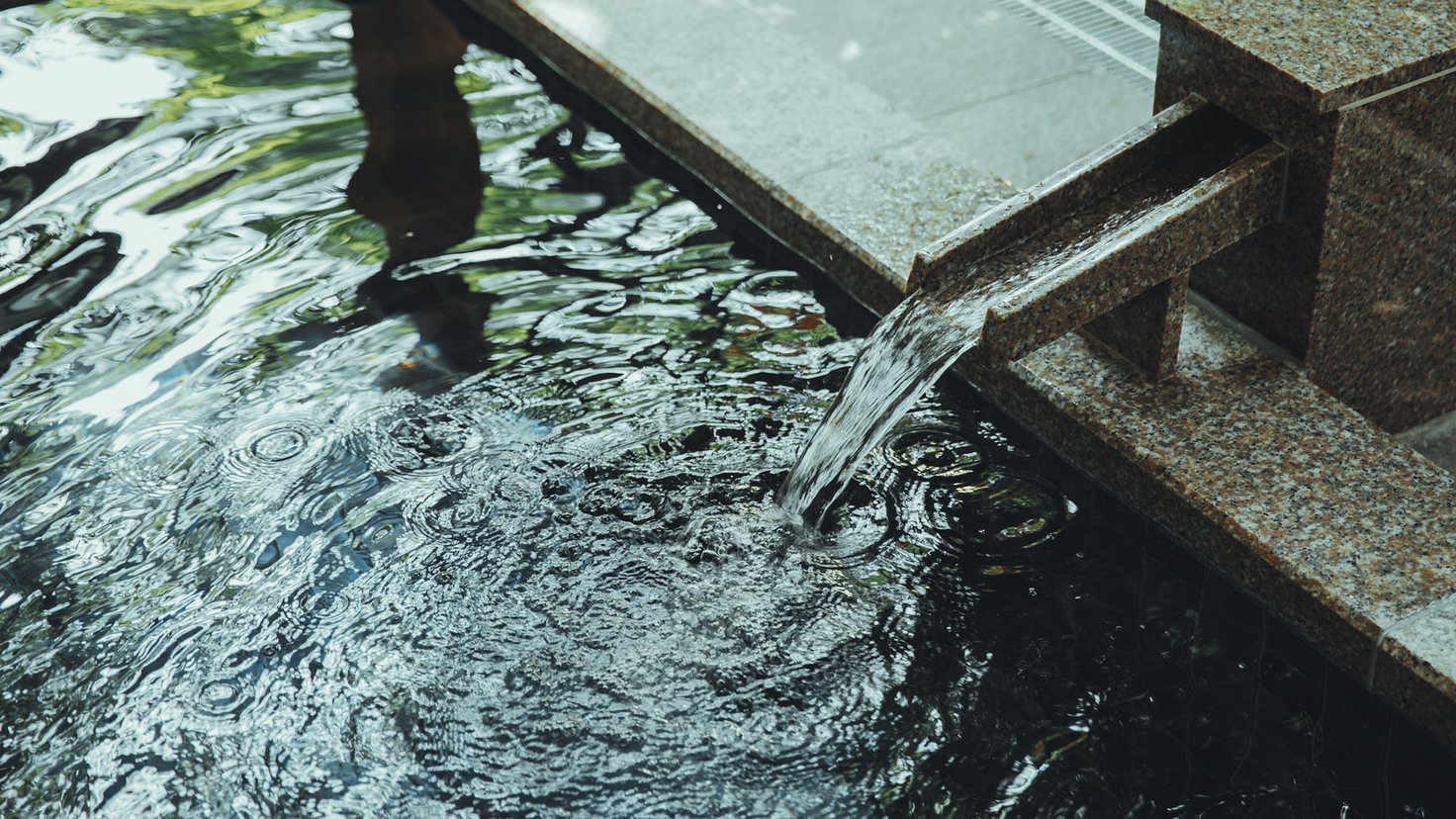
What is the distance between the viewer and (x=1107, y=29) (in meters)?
6.84

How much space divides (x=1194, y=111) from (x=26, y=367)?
170 inches

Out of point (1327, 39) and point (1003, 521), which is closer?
point (1327, 39)

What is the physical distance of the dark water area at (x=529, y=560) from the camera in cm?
342

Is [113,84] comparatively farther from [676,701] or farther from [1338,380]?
[1338,380]

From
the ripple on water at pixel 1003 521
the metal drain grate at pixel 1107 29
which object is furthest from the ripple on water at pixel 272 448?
the metal drain grate at pixel 1107 29

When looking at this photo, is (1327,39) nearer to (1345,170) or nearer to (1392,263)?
(1345,170)

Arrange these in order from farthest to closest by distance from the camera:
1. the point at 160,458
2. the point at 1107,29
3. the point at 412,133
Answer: the point at 1107,29, the point at 412,133, the point at 160,458

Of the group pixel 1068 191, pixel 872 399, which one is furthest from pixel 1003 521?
pixel 1068 191

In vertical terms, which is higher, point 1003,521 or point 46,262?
point 46,262

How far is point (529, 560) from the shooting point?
4035 mm

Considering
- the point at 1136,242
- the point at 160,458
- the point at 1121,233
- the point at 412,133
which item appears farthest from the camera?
Result: the point at 412,133

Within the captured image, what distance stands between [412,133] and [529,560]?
318cm

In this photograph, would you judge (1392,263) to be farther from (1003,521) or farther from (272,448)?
(272,448)

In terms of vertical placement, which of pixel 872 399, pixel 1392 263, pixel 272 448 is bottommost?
pixel 272 448
